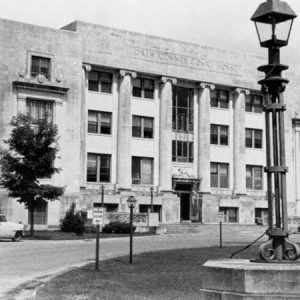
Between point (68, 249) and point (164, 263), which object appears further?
point (68, 249)

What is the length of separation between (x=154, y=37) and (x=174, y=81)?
14.0 ft

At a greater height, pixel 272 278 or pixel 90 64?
pixel 90 64

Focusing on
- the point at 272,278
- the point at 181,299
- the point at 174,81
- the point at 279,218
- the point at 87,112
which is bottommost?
the point at 181,299

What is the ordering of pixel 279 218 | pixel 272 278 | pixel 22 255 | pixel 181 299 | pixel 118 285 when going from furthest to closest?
pixel 22 255 < pixel 118 285 < pixel 181 299 < pixel 279 218 < pixel 272 278

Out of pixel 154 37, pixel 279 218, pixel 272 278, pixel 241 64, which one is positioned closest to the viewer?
pixel 272 278

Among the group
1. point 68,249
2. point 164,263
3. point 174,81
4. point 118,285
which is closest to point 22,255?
point 68,249

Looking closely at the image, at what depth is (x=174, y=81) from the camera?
57688 millimetres

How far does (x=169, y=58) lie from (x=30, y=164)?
73.4ft

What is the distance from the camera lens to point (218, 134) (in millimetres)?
61156

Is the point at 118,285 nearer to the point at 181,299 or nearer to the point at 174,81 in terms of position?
the point at 181,299

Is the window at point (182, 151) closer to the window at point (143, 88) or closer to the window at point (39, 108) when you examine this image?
the window at point (143, 88)

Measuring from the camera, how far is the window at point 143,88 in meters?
56.7

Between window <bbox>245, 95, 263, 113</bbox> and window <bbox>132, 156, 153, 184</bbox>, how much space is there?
12.5m

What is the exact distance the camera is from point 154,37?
57.0 meters
